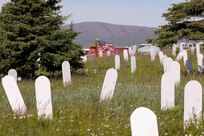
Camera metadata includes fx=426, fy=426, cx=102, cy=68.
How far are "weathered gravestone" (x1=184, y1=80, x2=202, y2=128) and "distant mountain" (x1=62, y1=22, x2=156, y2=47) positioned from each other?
63692 mm

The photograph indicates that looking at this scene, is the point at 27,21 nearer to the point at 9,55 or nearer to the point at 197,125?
the point at 9,55

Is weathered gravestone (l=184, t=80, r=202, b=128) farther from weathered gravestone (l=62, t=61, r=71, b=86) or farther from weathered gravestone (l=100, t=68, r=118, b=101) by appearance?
weathered gravestone (l=62, t=61, r=71, b=86)

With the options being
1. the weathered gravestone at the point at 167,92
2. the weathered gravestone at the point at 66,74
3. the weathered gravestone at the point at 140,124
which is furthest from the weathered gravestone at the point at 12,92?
the weathered gravestone at the point at 66,74

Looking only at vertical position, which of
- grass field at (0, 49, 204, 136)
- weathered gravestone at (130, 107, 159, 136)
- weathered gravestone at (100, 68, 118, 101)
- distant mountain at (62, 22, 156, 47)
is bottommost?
distant mountain at (62, 22, 156, 47)

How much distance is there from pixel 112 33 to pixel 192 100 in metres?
76.1

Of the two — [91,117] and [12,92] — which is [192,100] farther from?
[12,92]

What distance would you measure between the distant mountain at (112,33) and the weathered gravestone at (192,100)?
6369 centimetres

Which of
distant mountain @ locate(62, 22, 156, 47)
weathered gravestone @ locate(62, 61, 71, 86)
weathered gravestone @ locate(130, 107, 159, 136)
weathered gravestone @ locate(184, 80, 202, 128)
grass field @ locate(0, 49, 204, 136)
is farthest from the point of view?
distant mountain @ locate(62, 22, 156, 47)

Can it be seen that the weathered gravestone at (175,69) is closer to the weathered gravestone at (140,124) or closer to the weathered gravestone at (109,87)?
the weathered gravestone at (109,87)

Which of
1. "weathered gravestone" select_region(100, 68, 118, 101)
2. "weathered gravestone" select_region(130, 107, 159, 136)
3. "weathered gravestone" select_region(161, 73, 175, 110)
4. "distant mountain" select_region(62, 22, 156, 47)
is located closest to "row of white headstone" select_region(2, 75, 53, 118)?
"weathered gravestone" select_region(100, 68, 118, 101)

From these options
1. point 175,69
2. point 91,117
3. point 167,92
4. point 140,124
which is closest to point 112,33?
point 175,69

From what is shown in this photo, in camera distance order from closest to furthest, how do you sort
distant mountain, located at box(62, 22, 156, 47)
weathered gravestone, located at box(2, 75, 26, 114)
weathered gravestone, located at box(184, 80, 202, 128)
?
weathered gravestone, located at box(184, 80, 202, 128), weathered gravestone, located at box(2, 75, 26, 114), distant mountain, located at box(62, 22, 156, 47)

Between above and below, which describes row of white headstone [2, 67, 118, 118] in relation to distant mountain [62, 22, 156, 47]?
above

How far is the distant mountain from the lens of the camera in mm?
74275
